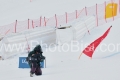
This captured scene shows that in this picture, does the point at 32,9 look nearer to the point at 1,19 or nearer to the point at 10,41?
the point at 1,19

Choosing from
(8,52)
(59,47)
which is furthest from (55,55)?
(8,52)

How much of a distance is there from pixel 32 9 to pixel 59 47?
13.1 metres

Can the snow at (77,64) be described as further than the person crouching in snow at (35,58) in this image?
No

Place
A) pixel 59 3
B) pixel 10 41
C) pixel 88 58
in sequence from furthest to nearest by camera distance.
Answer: pixel 59 3 < pixel 10 41 < pixel 88 58

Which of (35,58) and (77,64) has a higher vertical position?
(35,58)

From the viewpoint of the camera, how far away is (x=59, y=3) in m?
29.8

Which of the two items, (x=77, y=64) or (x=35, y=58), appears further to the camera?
(x=77, y=64)

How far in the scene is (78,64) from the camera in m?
12.0

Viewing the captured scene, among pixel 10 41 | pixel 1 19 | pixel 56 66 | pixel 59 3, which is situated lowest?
pixel 56 66

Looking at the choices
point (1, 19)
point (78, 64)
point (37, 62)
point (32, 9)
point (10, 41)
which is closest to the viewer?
point (37, 62)

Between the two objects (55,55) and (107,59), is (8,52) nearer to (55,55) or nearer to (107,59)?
(55,55)

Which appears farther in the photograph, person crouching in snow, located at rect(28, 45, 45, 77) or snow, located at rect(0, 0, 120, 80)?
person crouching in snow, located at rect(28, 45, 45, 77)

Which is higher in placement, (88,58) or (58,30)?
(58,30)

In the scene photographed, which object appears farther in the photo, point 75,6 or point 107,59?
point 75,6
